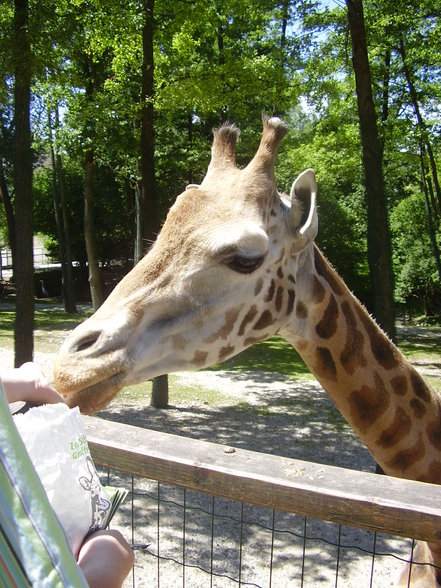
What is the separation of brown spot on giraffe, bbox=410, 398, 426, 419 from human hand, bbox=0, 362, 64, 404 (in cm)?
173

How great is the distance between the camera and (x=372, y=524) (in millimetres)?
1688

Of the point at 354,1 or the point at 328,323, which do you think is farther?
the point at 354,1

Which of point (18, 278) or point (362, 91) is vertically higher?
point (362, 91)

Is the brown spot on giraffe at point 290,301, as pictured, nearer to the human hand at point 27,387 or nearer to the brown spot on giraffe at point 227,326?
the brown spot on giraffe at point 227,326

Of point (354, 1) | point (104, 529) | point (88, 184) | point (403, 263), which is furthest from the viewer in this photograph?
point (403, 263)

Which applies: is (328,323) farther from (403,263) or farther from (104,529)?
(403,263)

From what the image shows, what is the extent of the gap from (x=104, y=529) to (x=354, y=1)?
22.5 feet

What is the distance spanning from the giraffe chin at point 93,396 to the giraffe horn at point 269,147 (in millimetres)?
1213

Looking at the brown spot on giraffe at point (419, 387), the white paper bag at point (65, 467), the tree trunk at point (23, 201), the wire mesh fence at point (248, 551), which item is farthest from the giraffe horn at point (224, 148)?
the tree trunk at point (23, 201)

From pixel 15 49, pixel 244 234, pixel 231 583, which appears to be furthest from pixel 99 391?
pixel 15 49

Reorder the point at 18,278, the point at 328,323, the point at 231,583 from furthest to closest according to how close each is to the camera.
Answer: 1. the point at 18,278
2. the point at 231,583
3. the point at 328,323

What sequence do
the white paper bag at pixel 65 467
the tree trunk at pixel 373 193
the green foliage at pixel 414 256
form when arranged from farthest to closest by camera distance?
the green foliage at pixel 414 256 < the tree trunk at pixel 373 193 < the white paper bag at pixel 65 467

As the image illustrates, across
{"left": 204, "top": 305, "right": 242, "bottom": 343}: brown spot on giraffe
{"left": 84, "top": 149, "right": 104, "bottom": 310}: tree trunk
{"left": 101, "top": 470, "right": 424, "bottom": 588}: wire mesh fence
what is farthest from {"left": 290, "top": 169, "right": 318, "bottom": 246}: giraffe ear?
{"left": 84, "top": 149, "right": 104, "bottom": 310}: tree trunk

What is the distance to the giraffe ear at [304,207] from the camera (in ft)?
8.01
